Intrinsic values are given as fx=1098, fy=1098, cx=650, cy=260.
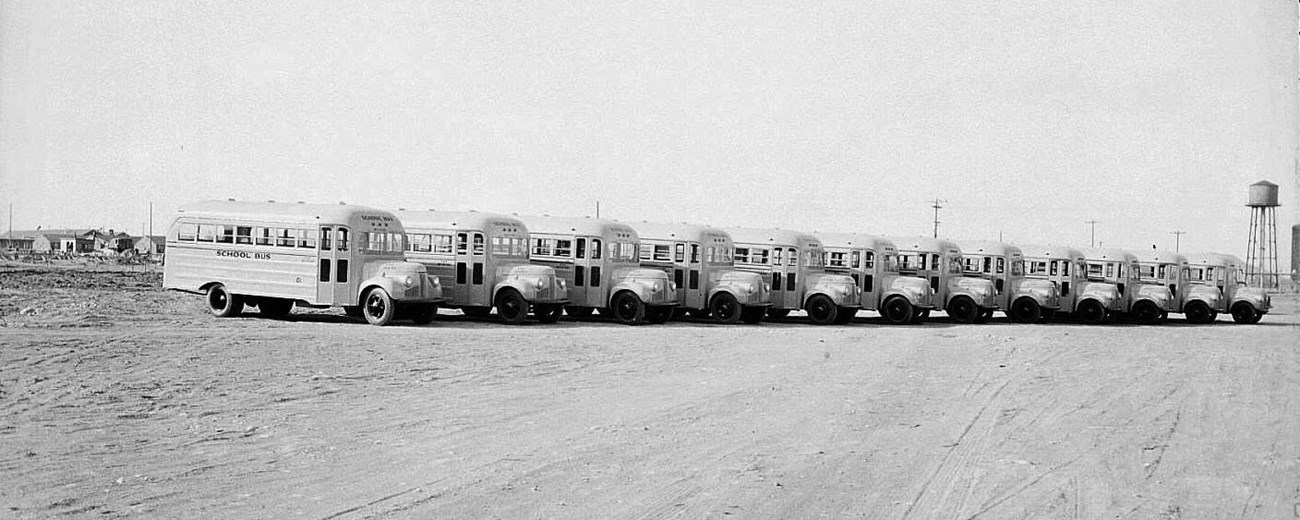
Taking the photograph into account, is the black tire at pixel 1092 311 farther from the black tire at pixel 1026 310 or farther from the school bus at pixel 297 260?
the school bus at pixel 297 260

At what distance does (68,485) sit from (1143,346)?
61.3 feet

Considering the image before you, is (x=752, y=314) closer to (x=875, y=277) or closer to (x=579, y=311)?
(x=875, y=277)

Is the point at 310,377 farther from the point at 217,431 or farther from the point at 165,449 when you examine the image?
the point at 165,449

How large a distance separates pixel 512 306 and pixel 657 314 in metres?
3.52

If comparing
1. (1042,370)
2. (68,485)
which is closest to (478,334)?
(1042,370)

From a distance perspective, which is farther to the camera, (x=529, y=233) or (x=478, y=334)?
(x=529, y=233)

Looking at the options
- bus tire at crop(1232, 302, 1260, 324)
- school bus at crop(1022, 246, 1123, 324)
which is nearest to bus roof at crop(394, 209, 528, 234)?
school bus at crop(1022, 246, 1123, 324)

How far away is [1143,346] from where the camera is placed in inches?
814

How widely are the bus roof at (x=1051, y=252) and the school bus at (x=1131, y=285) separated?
0.59 metres

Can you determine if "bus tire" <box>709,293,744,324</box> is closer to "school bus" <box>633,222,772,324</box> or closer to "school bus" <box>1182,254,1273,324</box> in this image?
"school bus" <box>633,222,772,324</box>

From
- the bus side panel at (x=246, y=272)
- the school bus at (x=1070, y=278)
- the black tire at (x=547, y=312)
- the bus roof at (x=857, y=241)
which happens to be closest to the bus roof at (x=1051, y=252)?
the school bus at (x=1070, y=278)

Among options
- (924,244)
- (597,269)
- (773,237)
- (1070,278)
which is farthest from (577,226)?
(1070,278)

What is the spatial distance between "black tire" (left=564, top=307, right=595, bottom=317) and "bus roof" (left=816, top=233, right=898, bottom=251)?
20.7 feet

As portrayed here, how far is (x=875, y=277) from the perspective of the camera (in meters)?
27.8
